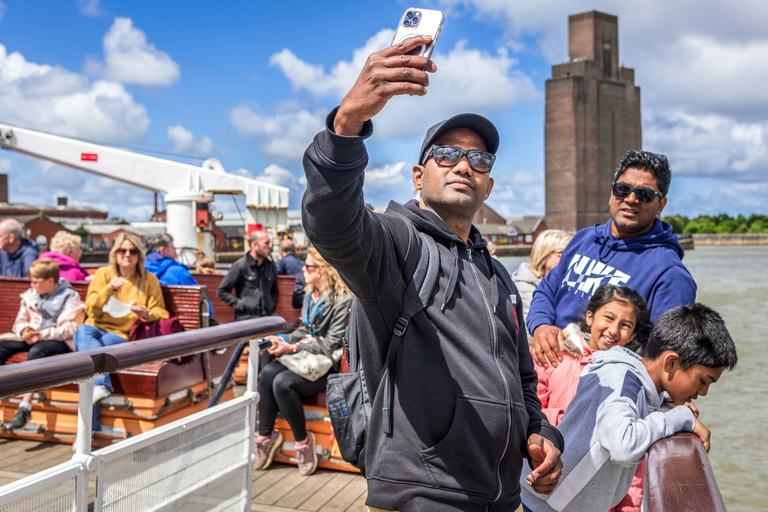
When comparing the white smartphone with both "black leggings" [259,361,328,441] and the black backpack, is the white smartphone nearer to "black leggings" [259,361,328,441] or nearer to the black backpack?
the black backpack

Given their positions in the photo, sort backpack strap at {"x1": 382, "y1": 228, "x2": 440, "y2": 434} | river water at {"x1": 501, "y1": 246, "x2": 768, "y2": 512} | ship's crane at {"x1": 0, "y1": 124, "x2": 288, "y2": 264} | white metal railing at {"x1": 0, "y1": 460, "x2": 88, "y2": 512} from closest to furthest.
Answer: backpack strap at {"x1": 382, "y1": 228, "x2": 440, "y2": 434} < white metal railing at {"x1": 0, "y1": 460, "x2": 88, "y2": 512} < river water at {"x1": 501, "y1": 246, "x2": 768, "y2": 512} < ship's crane at {"x1": 0, "y1": 124, "x2": 288, "y2": 264}

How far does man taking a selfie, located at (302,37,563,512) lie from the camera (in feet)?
4.15

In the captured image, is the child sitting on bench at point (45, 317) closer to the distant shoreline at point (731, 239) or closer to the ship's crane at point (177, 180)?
the ship's crane at point (177, 180)

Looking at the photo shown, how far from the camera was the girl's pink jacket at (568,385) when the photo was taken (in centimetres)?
232

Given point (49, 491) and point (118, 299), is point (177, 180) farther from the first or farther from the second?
point (49, 491)

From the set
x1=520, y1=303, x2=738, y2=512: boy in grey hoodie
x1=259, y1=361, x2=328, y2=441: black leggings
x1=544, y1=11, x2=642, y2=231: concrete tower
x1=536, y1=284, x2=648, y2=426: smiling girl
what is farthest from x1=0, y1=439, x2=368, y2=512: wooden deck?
x1=544, y1=11, x2=642, y2=231: concrete tower

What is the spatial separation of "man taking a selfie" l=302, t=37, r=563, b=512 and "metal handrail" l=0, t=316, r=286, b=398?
0.85 metres

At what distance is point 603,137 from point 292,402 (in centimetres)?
8318

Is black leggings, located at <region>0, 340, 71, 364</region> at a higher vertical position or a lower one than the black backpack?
lower

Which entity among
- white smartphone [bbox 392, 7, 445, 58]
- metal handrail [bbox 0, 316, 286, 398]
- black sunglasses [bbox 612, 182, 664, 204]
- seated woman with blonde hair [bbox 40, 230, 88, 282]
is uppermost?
white smartphone [bbox 392, 7, 445, 58]

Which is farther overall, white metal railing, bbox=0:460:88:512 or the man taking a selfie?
white metal railing, bbox=0:460:88:512

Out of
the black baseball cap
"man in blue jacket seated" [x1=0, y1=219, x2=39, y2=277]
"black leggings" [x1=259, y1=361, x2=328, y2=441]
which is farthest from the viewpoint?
"man in blue jacket seated" [x1=0, y1=219, x2=39, y2=277]

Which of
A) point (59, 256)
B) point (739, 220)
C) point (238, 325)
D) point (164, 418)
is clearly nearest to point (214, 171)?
point (59, 256)

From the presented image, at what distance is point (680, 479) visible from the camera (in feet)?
4.43
